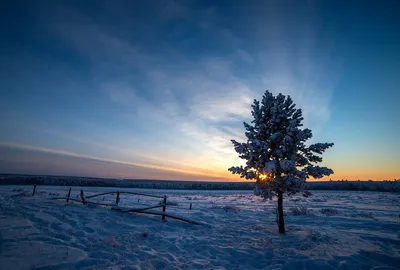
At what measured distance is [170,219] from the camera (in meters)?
16.0

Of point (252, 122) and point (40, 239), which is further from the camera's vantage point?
point (252, 122)

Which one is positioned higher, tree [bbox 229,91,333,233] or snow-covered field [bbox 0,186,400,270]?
tree [bbox 229,91,333,233]

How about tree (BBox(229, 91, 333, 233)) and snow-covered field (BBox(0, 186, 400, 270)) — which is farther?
tree (BBox(229, 91, 333, 233))

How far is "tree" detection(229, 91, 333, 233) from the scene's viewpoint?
11.5m

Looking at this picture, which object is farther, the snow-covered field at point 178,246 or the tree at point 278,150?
the tree at point 278,150

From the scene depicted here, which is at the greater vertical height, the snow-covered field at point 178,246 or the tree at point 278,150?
the tree at point 278,150

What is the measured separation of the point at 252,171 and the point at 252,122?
350 centimetres

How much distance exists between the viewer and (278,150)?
11.9 meters

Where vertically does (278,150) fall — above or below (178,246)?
Result: above

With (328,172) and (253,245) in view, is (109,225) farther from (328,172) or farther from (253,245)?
(328,172)

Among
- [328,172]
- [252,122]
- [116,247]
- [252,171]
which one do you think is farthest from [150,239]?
[328,172]

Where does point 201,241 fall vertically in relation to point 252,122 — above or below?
below

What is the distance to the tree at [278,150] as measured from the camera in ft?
37.6

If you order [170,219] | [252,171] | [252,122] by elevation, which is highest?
[252,122]
